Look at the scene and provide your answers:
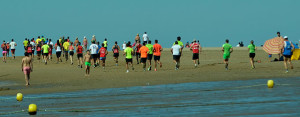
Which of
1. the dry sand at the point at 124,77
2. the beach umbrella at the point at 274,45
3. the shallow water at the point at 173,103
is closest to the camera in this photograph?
the shallow water at the point at 173,103

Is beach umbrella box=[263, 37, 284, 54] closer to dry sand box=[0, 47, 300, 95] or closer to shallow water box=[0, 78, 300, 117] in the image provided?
A: dry sand box=[0, 47, 300, 95]

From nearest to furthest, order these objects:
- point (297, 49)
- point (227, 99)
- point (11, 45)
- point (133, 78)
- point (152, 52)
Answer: point (227, 99) → point (133, 78) → point (152, 52) → point (297, 49) → point (11, 45)

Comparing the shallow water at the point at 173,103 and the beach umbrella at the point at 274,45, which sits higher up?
the beach umbrella at the point at 274,45

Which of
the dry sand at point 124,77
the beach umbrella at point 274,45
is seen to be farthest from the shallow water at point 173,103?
the beach umbrella at point 274,45

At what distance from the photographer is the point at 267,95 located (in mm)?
16562

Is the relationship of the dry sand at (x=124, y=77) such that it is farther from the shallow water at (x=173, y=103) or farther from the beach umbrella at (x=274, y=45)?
the shallow water at (x=173, y=103)

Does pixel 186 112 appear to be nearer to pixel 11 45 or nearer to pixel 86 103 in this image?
pixel 86 103

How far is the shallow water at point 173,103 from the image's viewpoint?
13.0 meters

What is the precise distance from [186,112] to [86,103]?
4.32 metres

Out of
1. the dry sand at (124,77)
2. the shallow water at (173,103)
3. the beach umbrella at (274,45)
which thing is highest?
the beach umbrella at (274,45)

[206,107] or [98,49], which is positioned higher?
[98,49]

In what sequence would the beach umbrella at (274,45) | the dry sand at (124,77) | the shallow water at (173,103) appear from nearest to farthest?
the shallow water at (173,103) < the dry sand at (124,77) < the beach umbrella at (274,45)

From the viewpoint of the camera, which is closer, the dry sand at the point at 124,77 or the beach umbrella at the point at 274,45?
the dry sand at the point at 124,77

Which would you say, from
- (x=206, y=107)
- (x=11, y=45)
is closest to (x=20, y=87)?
(x=206, y=107)
